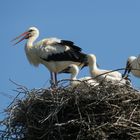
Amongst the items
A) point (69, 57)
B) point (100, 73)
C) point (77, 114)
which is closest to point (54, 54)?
point (69, 57)

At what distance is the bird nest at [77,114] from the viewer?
10727 millimetres

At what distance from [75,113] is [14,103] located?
3.06 feet

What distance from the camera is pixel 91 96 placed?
11062 mm

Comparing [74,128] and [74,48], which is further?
[74,48]

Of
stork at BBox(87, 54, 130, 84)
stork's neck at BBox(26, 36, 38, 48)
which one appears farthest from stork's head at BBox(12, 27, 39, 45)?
stork at BBox(87, 54, 130, 84)

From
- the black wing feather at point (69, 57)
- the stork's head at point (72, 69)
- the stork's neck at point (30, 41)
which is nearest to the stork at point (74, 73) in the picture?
the stork's head at point (72, 69)

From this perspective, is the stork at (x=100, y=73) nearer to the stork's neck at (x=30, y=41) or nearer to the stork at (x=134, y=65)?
the stork at (x=134, y=65)

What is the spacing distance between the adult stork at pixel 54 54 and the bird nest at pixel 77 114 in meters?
3.12

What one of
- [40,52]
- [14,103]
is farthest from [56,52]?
[14,103]

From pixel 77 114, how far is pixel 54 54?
387 cm

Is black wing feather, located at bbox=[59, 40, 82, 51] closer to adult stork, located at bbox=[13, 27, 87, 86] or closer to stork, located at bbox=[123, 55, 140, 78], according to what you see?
adult stork, located at bbox=[13, 27, 87, 86]

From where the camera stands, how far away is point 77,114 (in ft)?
36.0

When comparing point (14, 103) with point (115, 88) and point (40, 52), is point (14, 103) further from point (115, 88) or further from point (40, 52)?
point (40, 52)

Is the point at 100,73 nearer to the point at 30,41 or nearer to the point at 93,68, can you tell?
the point at 93,68
